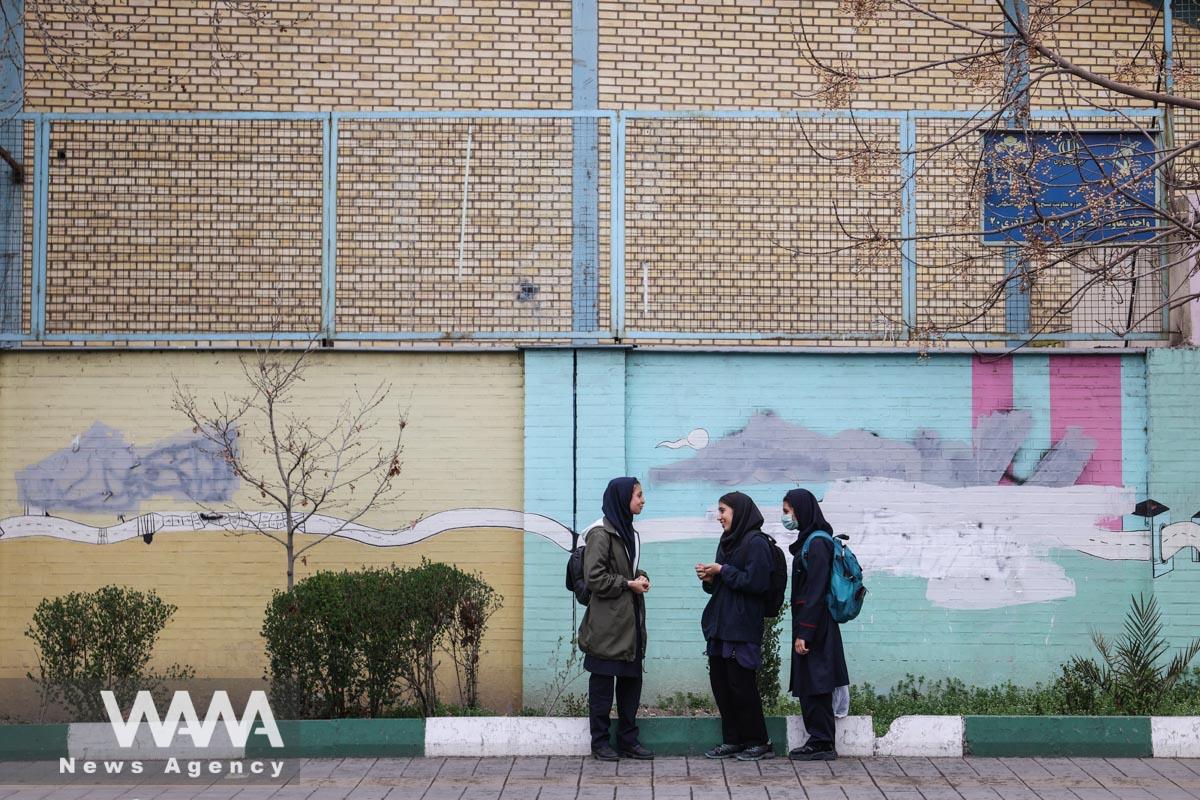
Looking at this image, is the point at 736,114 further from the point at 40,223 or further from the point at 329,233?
the point at 40,223

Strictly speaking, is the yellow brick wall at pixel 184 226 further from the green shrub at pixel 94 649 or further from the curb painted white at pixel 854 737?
the curb painted white at pixel 854 737

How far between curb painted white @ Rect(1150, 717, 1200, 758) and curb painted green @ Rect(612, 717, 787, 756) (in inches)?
98.1

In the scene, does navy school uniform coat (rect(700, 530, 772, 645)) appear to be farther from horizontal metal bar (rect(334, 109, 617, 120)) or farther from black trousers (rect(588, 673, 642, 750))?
horizontal metal bar (rect(334, 109, 617, 120))

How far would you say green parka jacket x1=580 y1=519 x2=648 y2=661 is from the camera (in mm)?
8188

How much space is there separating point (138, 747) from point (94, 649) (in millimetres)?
983

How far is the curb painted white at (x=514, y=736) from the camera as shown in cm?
856

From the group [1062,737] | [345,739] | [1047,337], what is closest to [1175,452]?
[1047,337]

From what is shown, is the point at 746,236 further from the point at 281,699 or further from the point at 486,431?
the point at 281,699

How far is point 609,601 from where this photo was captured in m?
8.28

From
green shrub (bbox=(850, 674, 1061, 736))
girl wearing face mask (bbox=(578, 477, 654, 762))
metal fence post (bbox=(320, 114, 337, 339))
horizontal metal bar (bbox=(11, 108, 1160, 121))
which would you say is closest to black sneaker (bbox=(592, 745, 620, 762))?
girl wearing face mask (bbox=(578, 477, 654, 762))

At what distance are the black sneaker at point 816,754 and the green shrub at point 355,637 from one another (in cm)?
255

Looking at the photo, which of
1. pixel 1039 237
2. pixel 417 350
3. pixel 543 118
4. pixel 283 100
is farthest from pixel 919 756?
pixel 283 100

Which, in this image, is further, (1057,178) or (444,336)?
(1057,178)

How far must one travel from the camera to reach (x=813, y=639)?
27.0 ft
